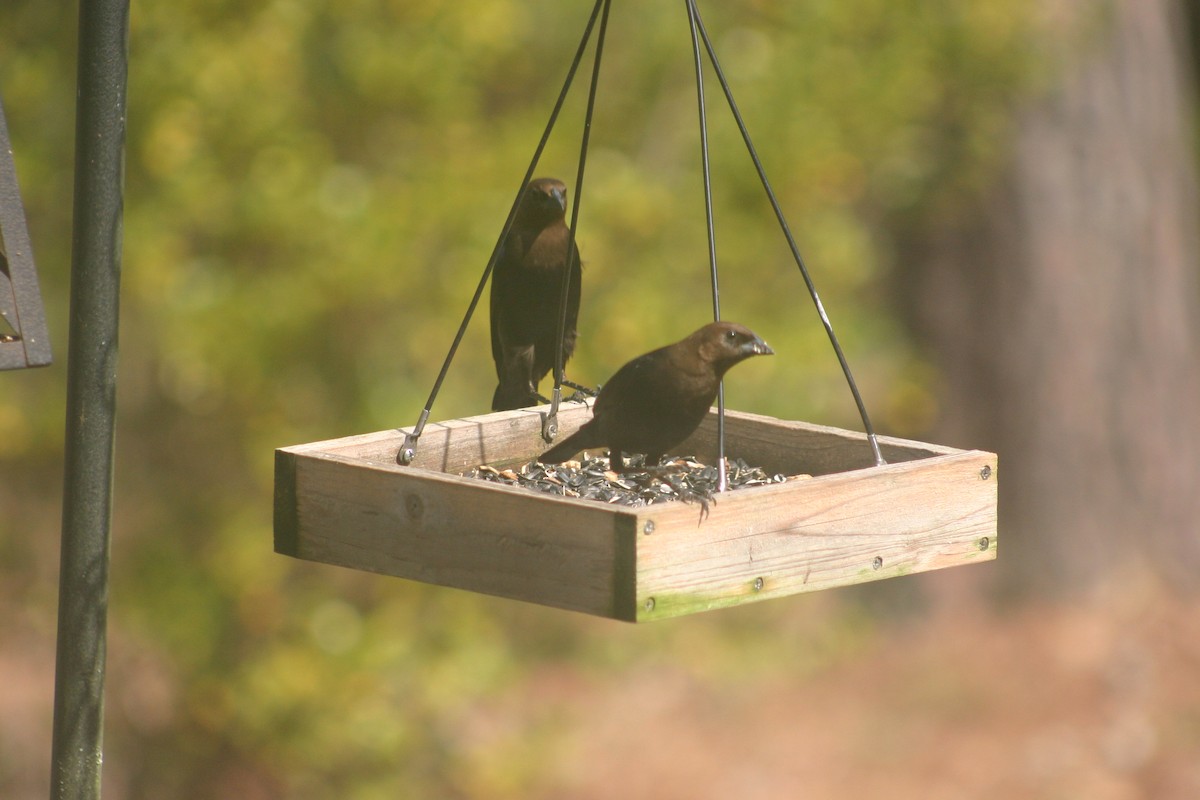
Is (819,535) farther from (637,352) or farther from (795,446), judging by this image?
(637,352)

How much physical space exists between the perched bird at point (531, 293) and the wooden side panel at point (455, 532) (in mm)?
1112

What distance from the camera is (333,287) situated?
5836 millimetres

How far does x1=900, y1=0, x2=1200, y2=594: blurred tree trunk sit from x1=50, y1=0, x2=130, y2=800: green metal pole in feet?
25.3

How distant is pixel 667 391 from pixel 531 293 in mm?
970

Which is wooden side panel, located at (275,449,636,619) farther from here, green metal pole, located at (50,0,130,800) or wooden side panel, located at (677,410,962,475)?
wooden side panel, located at (677,410,962,475)

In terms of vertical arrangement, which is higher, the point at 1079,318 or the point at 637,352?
the point at 637,352

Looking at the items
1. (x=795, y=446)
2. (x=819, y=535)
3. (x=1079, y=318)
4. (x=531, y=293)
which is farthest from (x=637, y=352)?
(x=1079, y=318)

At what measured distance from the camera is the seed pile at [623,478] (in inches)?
138

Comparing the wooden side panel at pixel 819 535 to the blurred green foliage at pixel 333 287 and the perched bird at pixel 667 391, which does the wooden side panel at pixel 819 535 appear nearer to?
the perched bird at pixel 667 391

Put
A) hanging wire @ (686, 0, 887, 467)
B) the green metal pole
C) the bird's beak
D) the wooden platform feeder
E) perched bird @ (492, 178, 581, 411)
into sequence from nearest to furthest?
the green metal pole
the wooden platform feeder
hanging wire @ (686, 0, 887, 467)
the bird's beak
perched bird @ (492, 178, 581, 411)

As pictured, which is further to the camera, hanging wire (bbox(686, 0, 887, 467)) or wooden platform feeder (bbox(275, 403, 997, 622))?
hanging wire (bbox(686, 0, 887, 467))

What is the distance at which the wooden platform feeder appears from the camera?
9.15 ft

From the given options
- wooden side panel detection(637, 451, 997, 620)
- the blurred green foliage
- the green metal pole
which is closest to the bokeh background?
the blurred green foliage

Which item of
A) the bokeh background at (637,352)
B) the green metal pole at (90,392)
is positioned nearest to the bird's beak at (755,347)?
the green metal pole at (90,392)
